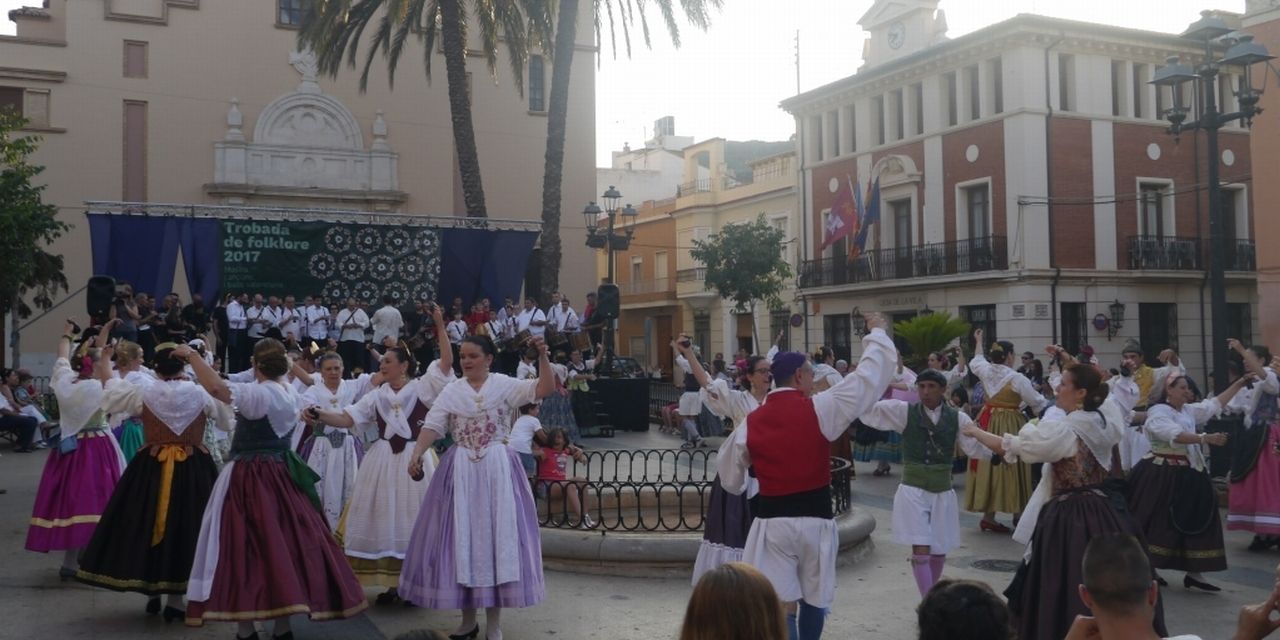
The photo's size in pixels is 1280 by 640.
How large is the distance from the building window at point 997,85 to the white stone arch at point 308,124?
18077 millimetres

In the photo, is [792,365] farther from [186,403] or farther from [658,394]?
[658,394]

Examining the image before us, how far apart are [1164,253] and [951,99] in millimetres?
7726

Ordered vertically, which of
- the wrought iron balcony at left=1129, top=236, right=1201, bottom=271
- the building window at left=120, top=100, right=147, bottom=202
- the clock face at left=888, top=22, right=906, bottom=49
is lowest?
the wrought iron balcony at left=1129, top=236, right=1201, bottom=271

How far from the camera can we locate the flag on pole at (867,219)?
3562 centimetres

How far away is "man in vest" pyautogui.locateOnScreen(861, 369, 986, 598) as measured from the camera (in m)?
7.88

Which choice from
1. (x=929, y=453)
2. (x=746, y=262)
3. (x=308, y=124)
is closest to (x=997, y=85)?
(x=746, y=262)

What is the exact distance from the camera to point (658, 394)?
79.2ft

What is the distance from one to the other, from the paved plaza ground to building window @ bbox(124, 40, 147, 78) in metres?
20.9

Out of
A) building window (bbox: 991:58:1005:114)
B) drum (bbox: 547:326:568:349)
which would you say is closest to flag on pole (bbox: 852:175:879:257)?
building window (bbox: 991:58:1005:114)

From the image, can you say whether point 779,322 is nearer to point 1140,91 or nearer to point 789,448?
point 1140,91

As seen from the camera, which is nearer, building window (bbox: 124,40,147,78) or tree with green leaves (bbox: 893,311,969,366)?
tree with green leaves (bbox: 893,311,969,366)

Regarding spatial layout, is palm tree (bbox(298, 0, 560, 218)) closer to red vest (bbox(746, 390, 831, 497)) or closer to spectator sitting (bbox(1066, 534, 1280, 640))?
red vest (bbox(746, 390, 831, 497))

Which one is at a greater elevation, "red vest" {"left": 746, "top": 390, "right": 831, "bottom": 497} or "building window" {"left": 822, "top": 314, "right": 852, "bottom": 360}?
"building window" {"left": 822, "top": 314, "right": 852, "bottom": 360}

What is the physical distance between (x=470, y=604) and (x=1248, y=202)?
34035 millimetres
